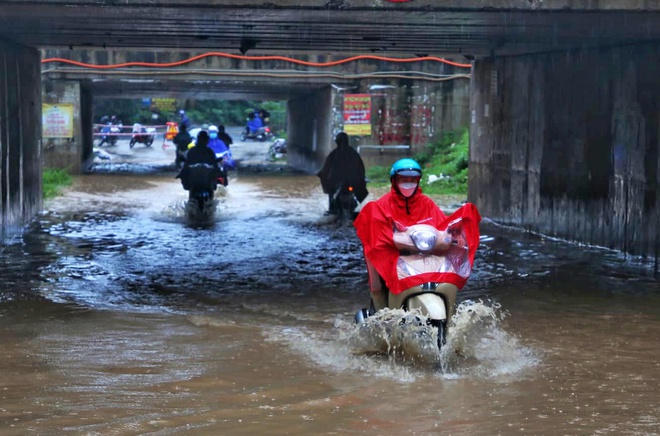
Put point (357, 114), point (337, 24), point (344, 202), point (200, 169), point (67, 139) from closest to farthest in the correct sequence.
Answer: point (337, 24) → point (344, 202) → point (200, 169) → point (357, 114) → point (67, 139)

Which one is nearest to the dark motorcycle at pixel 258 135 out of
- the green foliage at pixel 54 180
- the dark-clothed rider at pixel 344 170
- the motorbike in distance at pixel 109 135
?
the motorbike in distance at pixel 109 135

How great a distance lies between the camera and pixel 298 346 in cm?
793

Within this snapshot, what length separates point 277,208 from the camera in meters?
20.2

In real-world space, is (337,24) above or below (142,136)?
above

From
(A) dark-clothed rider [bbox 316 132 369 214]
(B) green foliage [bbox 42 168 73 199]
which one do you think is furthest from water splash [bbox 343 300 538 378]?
(B) green foliage [bbox 42 168 73 199]

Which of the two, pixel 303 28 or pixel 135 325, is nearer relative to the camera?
pixel 135 325

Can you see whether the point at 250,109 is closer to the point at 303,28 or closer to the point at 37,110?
the point at 37,110

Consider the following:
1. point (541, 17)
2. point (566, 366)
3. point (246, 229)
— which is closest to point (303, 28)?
point (541, 17)

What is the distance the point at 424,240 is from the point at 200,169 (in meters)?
11.5

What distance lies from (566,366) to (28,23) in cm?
811

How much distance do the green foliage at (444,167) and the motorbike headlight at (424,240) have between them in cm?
1660

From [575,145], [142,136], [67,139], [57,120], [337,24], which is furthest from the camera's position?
[142,136]

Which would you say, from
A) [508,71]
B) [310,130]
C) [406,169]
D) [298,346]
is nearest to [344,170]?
[508,71]

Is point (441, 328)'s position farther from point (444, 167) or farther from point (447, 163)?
point (447, 163)
